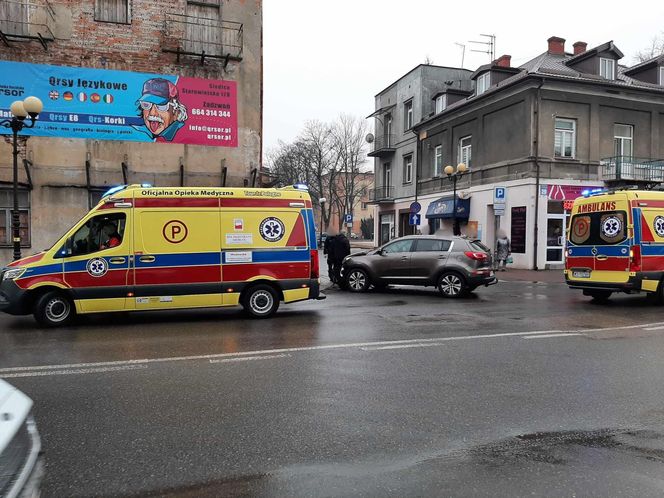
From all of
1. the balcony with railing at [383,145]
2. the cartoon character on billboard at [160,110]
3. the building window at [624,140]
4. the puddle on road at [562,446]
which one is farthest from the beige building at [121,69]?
the balcony with railing at [383,145]

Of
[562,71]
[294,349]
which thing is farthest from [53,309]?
[562,71]

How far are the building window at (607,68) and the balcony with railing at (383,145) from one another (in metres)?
14.9

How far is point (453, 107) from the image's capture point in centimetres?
Result: 2852

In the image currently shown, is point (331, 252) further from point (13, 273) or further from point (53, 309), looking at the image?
point (13, 273)

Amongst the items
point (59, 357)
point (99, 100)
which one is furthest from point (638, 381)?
point (99, 100)

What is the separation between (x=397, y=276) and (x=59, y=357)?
9073mm

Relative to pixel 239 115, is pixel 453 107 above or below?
above

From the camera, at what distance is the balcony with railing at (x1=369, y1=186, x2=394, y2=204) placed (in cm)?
3719

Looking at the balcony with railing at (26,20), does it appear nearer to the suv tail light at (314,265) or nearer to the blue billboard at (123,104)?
the blue billboard at (123,104)

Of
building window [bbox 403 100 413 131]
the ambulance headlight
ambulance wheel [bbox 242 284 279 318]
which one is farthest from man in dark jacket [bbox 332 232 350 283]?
building window [bbox 403 100 413 131]

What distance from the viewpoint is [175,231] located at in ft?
31.1

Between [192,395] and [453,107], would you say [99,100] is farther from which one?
[453,107]

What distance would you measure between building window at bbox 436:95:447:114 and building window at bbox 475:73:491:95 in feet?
8.29

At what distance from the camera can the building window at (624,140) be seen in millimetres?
24594
